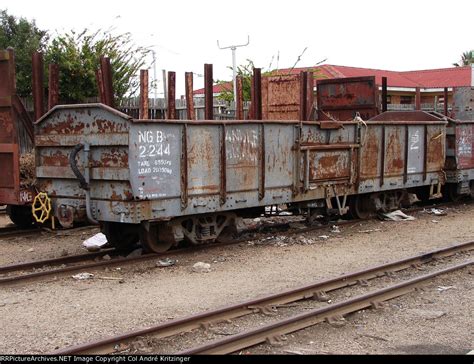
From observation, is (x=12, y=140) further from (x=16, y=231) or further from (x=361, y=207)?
(x=361, y=207)

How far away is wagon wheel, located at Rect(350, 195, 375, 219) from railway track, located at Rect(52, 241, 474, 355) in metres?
4.55

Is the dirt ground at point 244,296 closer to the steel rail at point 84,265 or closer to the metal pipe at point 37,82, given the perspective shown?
the steel rail at point 84,265

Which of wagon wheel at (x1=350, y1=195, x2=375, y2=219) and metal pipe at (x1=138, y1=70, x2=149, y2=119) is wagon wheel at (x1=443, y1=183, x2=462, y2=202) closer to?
wagon wheel at (x1=350, y1=195, x2=375, y2=219)

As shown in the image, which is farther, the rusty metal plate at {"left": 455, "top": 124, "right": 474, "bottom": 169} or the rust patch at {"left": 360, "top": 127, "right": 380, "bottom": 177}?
the rusty metal plate at {"left": 455, "top": 124, "right": 474, "bottom": 169}

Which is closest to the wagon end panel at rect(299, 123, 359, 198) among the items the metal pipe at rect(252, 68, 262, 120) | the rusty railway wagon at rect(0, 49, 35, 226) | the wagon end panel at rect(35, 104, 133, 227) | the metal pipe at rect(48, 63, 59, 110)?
the metal pipe at rect(252, 68, 262, 120)

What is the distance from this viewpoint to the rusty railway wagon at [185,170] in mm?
8562

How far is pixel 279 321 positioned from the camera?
19.1 ft

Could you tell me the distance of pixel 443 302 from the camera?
696cm

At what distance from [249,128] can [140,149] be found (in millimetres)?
2240

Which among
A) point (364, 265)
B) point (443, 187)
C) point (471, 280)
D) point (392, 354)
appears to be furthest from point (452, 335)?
point (443, 187)

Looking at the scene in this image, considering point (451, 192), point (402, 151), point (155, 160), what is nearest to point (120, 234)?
point (155, 160)

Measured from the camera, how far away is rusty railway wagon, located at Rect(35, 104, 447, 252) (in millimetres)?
8562

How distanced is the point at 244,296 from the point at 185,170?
8.51 feet

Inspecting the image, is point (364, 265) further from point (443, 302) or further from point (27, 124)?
point (27, 124)
